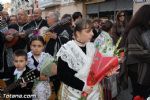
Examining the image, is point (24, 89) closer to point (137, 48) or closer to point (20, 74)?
point (20, 74)

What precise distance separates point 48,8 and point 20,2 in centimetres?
1335

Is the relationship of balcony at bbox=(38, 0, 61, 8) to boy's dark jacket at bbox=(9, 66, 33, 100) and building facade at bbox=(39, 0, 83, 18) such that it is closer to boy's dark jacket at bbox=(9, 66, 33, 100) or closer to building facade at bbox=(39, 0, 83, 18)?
building facade at bbox=(39, 0, 83, 18)

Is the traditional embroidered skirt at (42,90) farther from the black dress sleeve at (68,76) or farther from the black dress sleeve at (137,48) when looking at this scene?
the black dress sleeve at (137,48)

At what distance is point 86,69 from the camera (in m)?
4.26

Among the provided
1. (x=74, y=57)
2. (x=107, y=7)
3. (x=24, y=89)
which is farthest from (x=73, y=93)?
(x=107, y=7)

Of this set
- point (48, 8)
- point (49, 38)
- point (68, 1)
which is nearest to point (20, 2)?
point (48, 8)

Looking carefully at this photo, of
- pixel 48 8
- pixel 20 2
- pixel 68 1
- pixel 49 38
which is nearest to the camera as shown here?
pixel 49 38

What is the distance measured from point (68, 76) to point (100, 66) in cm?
47

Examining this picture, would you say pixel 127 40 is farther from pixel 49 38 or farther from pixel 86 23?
pixel 49 38

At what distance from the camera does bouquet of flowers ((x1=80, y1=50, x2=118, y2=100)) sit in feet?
13.2

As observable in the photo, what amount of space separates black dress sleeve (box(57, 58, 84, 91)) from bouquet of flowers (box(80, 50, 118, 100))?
18 centimetres

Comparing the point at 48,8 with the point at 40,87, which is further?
the point at 48,8

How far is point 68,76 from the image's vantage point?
4344mm

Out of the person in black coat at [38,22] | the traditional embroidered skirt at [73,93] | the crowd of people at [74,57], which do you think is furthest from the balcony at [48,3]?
the traditional embroidered skirt at [73,93]
